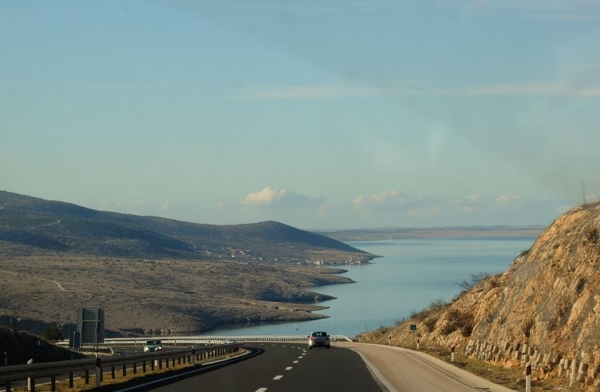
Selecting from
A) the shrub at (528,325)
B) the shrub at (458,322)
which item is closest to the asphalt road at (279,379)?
the shrub at (528,325)

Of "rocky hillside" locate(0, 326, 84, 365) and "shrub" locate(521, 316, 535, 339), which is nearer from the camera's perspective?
"shrub" locate(521, 316, 535, 339)

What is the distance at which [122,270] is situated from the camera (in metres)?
182

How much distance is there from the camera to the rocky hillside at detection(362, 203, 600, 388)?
23656 mm

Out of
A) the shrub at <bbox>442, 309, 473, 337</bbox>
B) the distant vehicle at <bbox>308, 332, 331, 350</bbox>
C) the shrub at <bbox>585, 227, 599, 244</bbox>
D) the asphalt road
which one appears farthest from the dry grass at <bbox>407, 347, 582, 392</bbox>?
the distant vehicle at <bbox>308, 332, 331, 350</bbox>

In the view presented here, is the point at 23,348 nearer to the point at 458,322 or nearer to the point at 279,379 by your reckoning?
the point at 458,322

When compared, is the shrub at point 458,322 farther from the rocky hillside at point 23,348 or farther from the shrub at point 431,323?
the rocky hillside at point 23,348

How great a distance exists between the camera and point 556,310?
27.6m

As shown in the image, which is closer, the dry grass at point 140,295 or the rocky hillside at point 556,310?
the rocky hillside at point 556,310

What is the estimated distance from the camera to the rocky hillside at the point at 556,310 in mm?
23656

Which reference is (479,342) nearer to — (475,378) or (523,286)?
(523,286)

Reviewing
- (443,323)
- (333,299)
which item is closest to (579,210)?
(443,323)

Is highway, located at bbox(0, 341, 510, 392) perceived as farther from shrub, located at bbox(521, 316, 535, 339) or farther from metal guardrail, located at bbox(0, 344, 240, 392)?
shrub, located at bbox(521, 316, 535, 339)

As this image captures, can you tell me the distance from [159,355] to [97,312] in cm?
757

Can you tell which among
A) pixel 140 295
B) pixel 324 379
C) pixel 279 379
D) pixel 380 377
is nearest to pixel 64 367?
pixel 279 379
